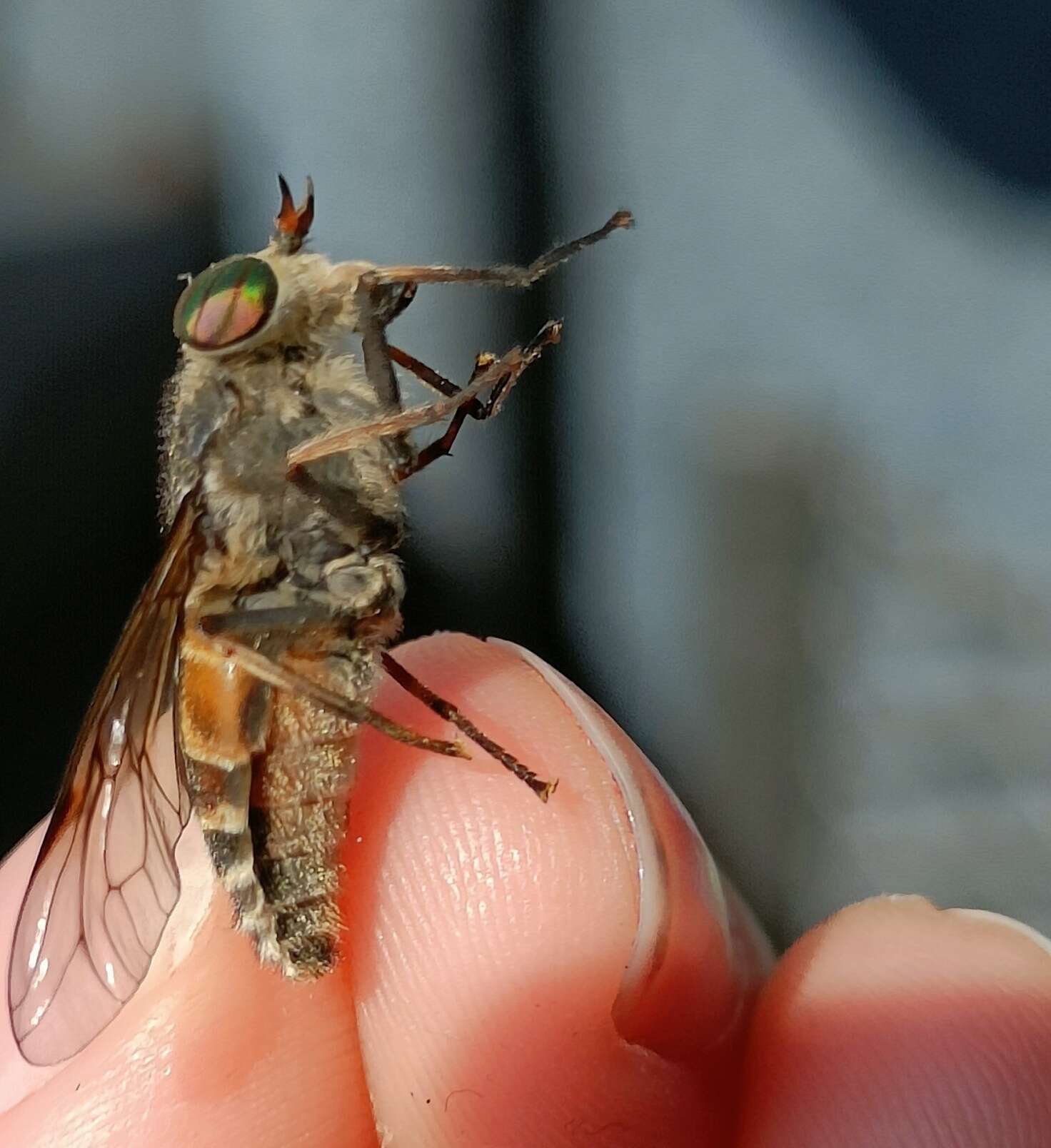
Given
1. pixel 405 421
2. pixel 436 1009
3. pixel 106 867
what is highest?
pixel 405 421

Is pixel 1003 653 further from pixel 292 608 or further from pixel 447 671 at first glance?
pixel 292 608

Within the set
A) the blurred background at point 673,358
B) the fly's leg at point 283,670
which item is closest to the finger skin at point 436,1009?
the fly's leg at point 283,670

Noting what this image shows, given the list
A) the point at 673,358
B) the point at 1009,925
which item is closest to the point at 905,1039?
the point at 1009,925

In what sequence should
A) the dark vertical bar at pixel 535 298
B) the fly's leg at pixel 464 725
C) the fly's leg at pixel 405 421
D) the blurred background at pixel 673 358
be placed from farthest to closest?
the dark vertical bar at pixel 535 298
the blurred background at pixel 673 358
the fly's leg at pixel 464 725
the fly's leg at pixel 405 421

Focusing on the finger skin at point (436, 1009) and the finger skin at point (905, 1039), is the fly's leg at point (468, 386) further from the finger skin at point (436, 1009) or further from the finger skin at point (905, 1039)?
the finger skin at point (905, 1039)

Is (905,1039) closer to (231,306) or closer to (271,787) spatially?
(271,787)

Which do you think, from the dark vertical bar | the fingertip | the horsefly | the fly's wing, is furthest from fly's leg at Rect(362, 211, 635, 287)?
the dark vertical bar

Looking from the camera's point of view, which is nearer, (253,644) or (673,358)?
(253,644)

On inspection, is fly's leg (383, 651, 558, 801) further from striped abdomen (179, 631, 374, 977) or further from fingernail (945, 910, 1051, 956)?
fingernail (945, 910, 1051, 956)
